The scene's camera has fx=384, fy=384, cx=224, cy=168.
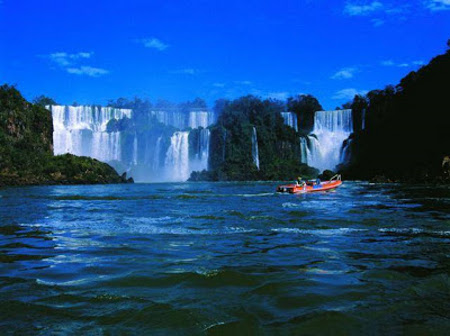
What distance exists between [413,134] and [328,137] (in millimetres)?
40477

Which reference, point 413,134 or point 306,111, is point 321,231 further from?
point 306,111

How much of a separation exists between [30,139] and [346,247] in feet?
291

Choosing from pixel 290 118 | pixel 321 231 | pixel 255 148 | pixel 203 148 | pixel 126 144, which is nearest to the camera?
pixel 321 231

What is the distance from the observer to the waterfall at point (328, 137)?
107188mm

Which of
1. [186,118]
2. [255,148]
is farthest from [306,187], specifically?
[186,118]

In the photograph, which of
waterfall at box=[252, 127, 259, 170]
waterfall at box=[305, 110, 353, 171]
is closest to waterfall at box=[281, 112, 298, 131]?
waterfall at box=[252, 127, 259, 170]

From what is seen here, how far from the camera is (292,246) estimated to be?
9.29 meters

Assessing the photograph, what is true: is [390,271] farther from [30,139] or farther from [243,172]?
[243,172]

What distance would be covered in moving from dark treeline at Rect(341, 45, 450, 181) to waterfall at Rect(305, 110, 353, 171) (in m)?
10.5

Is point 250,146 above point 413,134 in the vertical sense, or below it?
above

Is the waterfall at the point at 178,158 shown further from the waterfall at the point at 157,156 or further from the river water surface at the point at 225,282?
the river water surface at the point at 225,282

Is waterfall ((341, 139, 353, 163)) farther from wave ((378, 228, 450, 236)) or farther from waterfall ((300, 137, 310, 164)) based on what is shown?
wave ((378, 228, 450, 236))

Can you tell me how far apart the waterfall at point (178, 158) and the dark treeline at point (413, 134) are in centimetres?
4198

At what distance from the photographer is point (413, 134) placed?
229 ft
